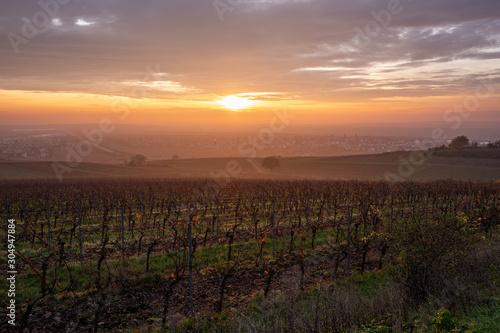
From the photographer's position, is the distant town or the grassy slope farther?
the distant town

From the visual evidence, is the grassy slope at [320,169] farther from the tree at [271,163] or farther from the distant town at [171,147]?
the distant town at [171,147]

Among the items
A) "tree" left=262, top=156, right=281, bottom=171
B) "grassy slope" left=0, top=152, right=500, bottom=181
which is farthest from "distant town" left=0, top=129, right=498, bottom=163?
"tree" left=262, top=156, right=281, bottom=171

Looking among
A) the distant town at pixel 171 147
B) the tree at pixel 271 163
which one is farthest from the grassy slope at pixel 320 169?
the distant town at pixel 171 147

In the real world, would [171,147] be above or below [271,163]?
above

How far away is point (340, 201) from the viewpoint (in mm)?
22219

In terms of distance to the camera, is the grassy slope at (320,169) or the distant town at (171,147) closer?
the grassy slope at (320,169)

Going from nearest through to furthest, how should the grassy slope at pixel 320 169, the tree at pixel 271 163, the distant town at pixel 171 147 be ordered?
the grassy slope at pixel 320 169 → the tree at pixel 271 163 → the distant town at pixel 171 147

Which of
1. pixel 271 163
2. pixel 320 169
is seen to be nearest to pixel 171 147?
pixel 271 163

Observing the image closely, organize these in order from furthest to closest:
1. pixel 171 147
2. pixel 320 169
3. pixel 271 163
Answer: pixel 171 147 < pixel 271 163 < pixel 320 169

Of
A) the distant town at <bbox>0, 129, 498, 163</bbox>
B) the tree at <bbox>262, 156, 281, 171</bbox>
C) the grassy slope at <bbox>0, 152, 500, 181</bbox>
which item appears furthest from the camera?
the distant town at <bbox>0, 129, 498, 163</bbox>

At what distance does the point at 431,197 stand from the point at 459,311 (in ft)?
64.3

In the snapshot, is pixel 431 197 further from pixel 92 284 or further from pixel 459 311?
pixel 92 284

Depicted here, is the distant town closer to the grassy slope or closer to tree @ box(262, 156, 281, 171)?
the grassy slope

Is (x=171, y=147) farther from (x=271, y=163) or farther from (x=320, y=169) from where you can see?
(x=320, y=169)
